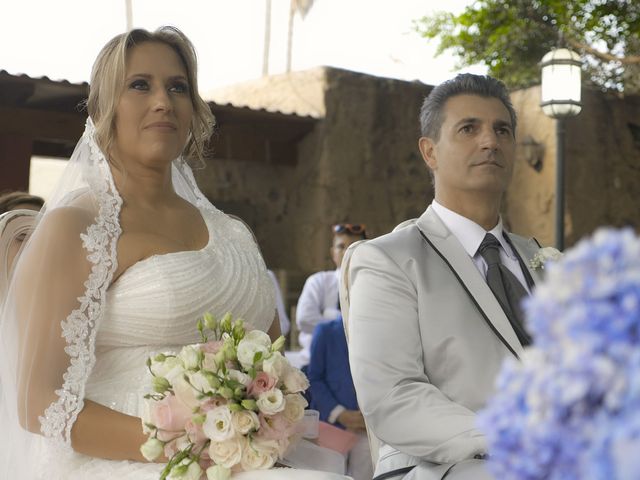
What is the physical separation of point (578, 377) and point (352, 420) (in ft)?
12.3

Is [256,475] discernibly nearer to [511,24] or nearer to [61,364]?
[61,364]

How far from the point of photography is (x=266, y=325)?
8.43 ft

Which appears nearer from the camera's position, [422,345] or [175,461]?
[175,461]

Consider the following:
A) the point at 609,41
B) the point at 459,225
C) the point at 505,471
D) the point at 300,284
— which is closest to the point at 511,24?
the point at 609,41

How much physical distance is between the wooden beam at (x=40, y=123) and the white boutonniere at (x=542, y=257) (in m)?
7.58

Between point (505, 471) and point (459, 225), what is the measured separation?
Answer: 1783mm

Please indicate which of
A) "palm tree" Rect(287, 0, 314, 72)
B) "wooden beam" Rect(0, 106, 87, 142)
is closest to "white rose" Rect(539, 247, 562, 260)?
"wooden beam" Rect(0, 106, 87, 142)

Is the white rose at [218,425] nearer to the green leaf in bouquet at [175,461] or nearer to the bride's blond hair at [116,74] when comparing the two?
the green leaf in bouquet at [175,461]

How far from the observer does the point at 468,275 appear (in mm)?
2303

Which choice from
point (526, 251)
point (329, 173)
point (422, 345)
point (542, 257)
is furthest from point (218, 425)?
point (329, 173)

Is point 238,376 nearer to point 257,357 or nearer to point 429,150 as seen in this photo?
point 257,357

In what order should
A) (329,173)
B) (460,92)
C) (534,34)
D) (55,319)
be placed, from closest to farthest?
(55,319), (460,92), (329,173), (534,34)

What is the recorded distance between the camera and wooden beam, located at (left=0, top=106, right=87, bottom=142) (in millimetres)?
9102

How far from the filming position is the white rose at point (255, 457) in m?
1.85
